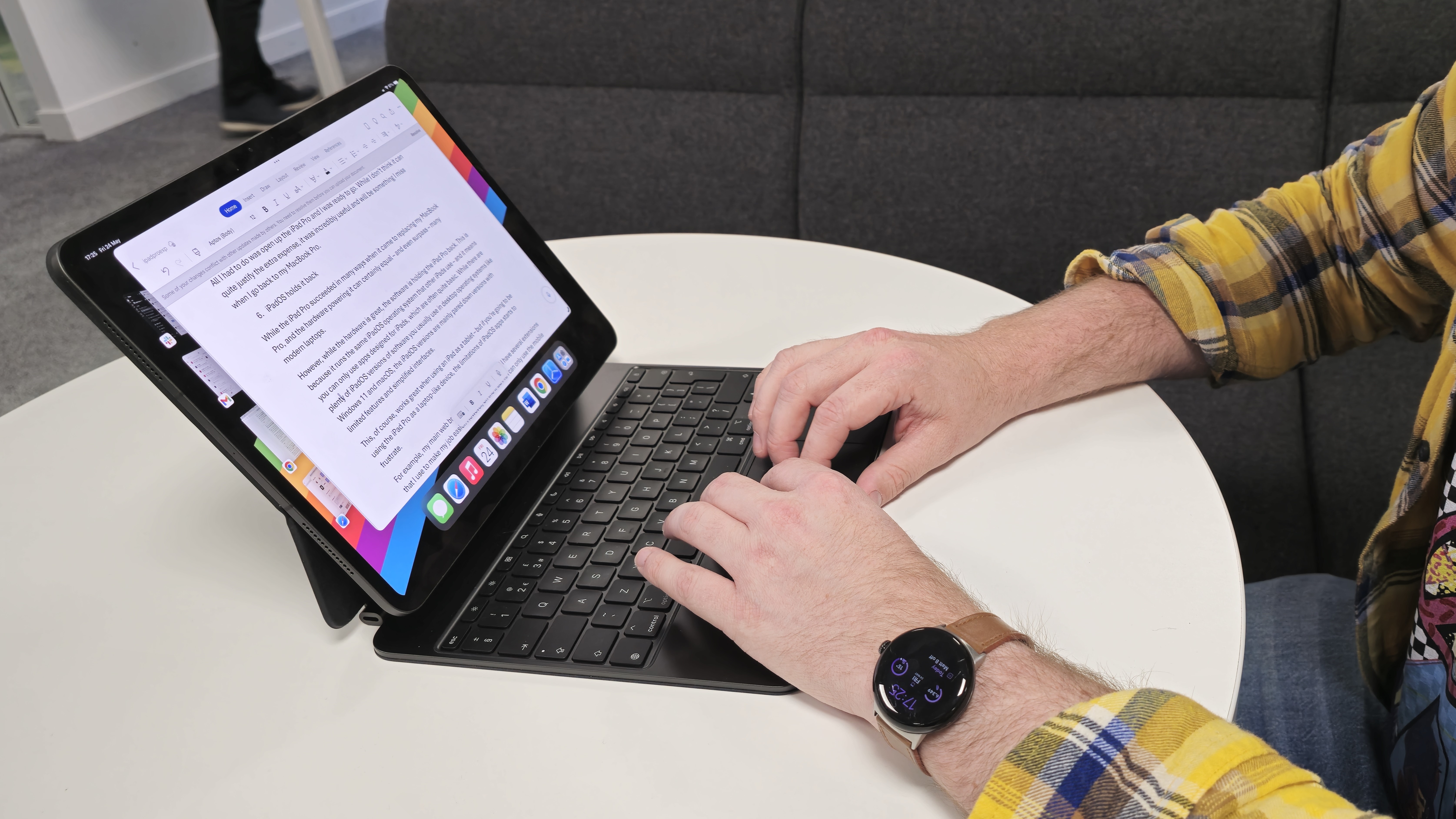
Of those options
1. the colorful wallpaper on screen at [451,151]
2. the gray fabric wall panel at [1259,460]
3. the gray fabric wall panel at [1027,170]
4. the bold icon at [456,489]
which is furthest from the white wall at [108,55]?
the bold icon at [456,489]

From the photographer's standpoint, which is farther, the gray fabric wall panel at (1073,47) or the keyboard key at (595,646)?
the gray fabric wall panel at (1073,47)

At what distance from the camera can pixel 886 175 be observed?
4.91ft

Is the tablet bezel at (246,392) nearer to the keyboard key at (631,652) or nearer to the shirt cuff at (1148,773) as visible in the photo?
the keyboard key at (631,652)

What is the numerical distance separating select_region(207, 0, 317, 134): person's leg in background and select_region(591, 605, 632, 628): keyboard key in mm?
3163

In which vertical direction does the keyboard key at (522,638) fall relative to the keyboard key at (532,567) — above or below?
below

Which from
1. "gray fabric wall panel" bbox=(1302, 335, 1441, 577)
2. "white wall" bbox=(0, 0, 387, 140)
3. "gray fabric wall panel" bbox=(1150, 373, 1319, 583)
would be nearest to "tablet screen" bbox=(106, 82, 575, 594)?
"gray fabric wall panel" bbox=(1150, 373, 1319, 583)

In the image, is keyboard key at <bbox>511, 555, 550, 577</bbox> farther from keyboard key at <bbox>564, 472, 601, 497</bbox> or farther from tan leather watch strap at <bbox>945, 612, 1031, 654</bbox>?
tan leather watch strap at <bbox>945, 612, 1031, 654</bbox>

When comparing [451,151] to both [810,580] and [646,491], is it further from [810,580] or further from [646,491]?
[810,580]

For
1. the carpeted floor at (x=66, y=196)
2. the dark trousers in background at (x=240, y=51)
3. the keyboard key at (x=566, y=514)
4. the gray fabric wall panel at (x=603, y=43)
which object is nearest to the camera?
the keyboard key at (x=566, y=514)

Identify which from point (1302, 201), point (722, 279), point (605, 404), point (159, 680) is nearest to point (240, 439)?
point (159, 680)

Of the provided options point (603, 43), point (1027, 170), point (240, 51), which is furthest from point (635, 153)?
point (240, 51)

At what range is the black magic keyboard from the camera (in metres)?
0.54

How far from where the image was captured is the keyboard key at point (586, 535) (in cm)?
60

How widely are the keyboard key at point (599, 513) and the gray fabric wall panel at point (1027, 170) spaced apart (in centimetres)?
100
